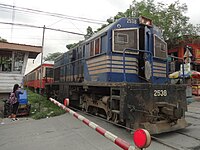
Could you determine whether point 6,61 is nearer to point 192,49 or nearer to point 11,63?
point 11,63

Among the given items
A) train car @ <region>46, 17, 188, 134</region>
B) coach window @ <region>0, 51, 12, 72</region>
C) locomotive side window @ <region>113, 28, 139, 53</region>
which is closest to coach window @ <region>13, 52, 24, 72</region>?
coach window @ <region>0, 51, 12, 72</region>

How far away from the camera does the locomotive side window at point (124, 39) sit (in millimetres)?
6008

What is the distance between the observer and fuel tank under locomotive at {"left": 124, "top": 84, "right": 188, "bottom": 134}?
4785 millimetres

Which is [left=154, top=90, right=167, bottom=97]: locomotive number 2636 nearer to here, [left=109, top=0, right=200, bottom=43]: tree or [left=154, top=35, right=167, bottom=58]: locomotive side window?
[left=154, top=35, right=167, bottom=58]: locomotive side window

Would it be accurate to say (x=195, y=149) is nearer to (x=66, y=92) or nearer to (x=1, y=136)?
(x=1, y=136)

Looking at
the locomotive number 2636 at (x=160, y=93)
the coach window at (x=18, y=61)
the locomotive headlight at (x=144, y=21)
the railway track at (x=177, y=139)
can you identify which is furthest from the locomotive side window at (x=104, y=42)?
the coach window at (x=18, y=61)

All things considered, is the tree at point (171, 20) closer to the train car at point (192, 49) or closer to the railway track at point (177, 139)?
the train car at point (192, 49)

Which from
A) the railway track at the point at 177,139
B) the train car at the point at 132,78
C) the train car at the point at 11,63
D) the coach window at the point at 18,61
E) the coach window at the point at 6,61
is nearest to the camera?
the railway track at the point at 177,139

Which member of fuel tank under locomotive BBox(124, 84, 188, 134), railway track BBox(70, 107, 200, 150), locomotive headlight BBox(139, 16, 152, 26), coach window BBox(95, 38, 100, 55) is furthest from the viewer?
coach window BBox(95, 38, 100, 55)

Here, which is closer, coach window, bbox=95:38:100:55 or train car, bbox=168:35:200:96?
coach window, bbox=95:38:100:55

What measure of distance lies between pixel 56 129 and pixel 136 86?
121 inches

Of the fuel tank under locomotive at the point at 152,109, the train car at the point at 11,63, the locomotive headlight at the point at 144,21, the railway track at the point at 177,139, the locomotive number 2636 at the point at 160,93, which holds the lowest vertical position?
the railway track at the point at 177,139

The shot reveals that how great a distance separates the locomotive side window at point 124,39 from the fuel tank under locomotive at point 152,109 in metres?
1.63

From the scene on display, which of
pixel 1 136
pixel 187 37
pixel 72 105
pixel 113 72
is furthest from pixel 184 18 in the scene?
pixel 1 136
